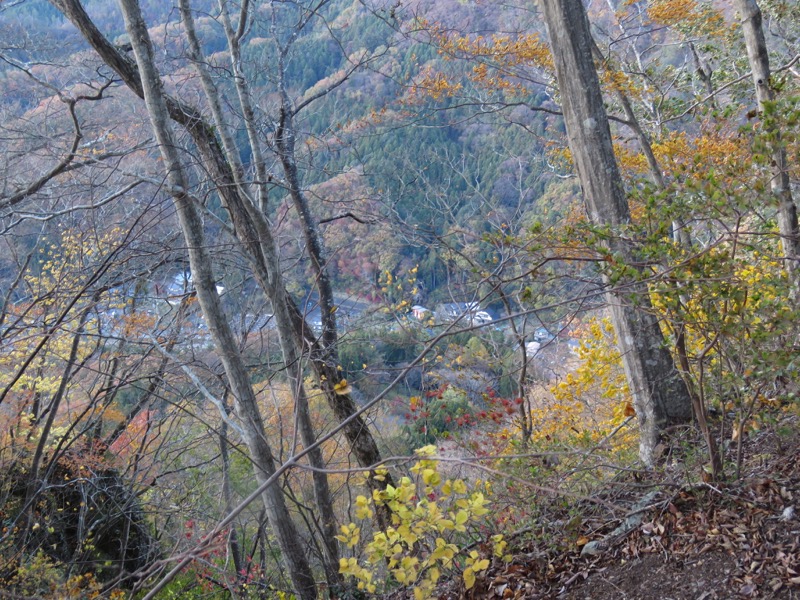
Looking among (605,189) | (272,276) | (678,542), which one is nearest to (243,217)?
(272,276)

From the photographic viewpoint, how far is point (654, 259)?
2498 mm

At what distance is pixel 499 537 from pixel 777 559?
1.08m

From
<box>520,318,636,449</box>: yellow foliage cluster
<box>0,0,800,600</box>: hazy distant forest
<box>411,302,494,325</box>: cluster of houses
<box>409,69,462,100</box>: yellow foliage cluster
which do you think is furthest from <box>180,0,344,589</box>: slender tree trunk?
<box>409,69,462,100</box>: yellow foliage cluster

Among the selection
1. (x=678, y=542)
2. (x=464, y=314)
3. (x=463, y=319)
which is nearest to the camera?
(x=464, y=314)

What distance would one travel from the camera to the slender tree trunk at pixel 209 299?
13.2 ft

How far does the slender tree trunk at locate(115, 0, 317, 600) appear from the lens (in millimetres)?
4016

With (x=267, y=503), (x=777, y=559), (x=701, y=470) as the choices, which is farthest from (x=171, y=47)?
(x=777, y=559)

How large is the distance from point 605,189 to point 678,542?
7.22ft

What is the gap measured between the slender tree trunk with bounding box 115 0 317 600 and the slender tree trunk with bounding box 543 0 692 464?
2630 millimetres

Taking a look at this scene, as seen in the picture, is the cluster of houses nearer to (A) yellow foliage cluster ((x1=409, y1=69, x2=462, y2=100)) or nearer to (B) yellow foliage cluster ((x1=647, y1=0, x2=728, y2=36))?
(A) yellow foliage cluster ((x1=409, y1=69, x2=462, y2=100))

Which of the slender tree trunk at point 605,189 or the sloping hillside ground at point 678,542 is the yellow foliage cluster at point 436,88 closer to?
the slender tree trunk at point 605,189

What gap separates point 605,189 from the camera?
3.83 meters

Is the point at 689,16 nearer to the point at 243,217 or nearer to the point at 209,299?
the point at 243,217

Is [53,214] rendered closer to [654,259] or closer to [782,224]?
[654,259]
